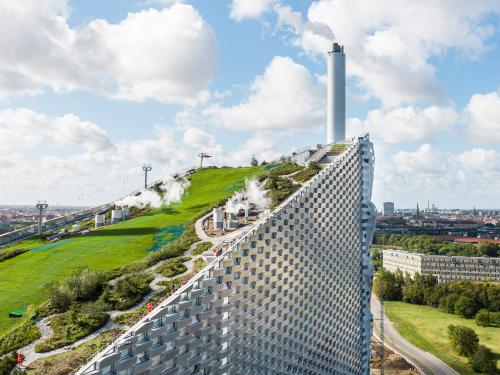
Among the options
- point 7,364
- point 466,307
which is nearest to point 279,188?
point 7,364

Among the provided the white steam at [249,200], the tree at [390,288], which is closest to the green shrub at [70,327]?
the white steam at [249,200]

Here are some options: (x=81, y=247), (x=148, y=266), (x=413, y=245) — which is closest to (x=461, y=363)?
(x=148, y=266)

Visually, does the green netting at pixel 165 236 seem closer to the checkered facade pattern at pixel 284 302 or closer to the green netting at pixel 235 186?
the green netting at pixel 235 186

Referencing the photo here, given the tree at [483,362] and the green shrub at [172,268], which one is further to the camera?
the tree at [483,362]

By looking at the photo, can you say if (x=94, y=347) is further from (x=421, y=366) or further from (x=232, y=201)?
(x=421, y=366)

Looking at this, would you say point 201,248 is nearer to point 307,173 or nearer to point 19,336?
point 19,336

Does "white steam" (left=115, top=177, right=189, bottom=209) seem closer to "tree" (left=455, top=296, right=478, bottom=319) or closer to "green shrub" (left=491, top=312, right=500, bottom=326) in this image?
"tree" (left=455, top=296, right=478, bottom=319)

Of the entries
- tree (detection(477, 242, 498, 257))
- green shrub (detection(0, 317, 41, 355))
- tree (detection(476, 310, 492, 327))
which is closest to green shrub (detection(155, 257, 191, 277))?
green shrub (detection(0, 317, 41, 355))
